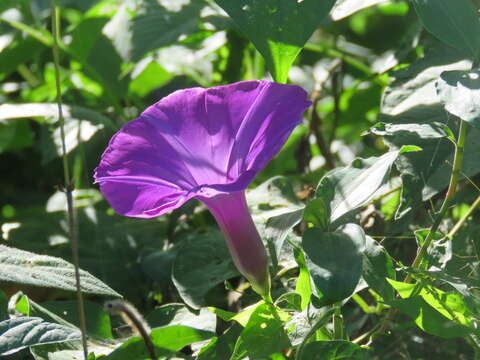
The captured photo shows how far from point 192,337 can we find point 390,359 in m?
0.36

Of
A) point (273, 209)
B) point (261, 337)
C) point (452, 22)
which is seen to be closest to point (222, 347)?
point (261, 337)

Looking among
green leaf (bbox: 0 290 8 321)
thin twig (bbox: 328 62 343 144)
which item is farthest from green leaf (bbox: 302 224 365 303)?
thin twig (bbox: 328 62 343 144)

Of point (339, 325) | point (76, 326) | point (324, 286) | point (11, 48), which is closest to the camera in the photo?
point (324, 286)

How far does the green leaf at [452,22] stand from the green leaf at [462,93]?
0.11 ft

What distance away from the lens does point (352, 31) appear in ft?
6.75

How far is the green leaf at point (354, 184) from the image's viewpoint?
81cm

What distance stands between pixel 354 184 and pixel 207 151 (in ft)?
0.62

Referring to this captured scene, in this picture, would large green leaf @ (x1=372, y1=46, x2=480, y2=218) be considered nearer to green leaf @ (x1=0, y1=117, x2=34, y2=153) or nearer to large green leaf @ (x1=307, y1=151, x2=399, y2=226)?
large green leaf @ (x1=307, y1=151, x2=399, y2=226)

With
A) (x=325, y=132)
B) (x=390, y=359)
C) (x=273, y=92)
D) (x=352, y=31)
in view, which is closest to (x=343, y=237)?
(x=273, y=92)

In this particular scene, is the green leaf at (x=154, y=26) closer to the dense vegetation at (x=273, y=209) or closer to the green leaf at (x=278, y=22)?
the dense vegetation at (x=273, y=209)

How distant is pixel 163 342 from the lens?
2.73ft

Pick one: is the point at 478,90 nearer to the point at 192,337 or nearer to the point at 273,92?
the point at 273,92

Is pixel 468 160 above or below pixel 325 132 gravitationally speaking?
above

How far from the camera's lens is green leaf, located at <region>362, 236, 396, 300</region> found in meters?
0.85
